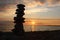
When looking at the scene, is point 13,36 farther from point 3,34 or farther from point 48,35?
point 48,35

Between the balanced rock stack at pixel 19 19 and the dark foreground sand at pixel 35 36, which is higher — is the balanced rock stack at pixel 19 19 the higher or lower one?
the higher one

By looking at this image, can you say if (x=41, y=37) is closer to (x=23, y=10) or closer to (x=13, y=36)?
(x=13, y=36)

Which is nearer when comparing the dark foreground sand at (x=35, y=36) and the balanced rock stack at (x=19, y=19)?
the dark foreground sand at (x=35, y=36)

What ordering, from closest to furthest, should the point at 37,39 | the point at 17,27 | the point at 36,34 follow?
the point at 37,39 < the point at 36,34 < the point at 17,27

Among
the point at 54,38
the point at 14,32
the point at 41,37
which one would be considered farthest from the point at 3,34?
the point at 54,38

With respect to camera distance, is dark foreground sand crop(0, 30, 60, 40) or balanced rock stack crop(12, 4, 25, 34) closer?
dark foreground sand crop(0, 30, 60, 40)

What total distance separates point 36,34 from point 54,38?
5.51ft

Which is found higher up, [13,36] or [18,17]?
[18,17]

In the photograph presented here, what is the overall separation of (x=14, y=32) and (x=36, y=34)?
1.93 metres

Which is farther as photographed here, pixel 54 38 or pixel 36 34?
pixel 36 34

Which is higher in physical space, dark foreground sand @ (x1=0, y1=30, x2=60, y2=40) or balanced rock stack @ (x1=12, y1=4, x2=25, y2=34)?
→ balanced rock stack @ (x1=12, y1=4, x2=25, y2=34)

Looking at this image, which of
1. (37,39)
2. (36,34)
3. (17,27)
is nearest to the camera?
(37,39)

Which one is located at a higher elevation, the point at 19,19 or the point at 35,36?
the point at 19,19

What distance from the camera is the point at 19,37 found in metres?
15.2
